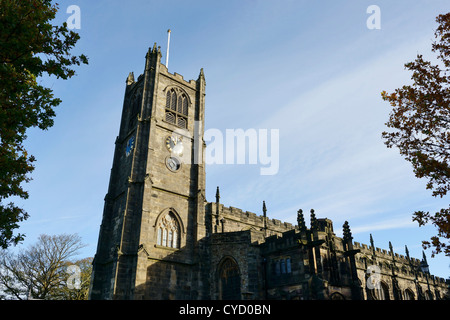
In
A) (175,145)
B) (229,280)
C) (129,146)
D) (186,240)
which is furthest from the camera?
(175,145)

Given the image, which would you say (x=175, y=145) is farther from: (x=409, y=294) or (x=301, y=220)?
(x=409, y=294)

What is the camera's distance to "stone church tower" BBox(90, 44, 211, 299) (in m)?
23.8

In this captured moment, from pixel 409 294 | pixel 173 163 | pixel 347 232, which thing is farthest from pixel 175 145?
pixel 409 294

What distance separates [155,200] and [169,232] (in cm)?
288

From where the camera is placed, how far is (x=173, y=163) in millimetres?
29438

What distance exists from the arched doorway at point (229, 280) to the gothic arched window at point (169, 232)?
4.21 meters

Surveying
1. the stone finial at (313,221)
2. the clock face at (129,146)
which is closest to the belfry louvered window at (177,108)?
the clock face at (129,146)

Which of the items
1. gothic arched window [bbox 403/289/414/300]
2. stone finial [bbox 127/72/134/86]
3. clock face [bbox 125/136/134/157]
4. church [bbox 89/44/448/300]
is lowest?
gothic arched window [bbox 403/289/414/300]

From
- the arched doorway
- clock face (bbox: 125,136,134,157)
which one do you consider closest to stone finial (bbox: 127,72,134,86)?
clock face (bbox: 125,136,134,157)

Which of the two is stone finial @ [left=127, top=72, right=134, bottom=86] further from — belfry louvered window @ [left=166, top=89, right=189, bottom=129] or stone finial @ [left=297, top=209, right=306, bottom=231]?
stone finial @ [left=297, top=209, right=306, bottom=231]

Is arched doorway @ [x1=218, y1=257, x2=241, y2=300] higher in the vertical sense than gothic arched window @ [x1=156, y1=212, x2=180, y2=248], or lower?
lower
